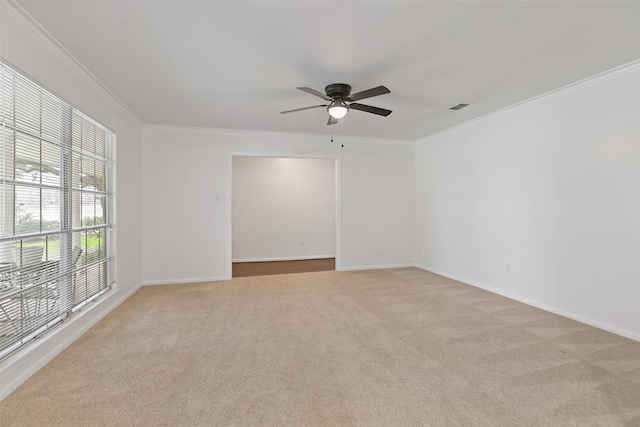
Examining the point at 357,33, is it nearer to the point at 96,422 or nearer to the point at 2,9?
the point at 2,9

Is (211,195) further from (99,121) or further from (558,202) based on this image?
(558,202)

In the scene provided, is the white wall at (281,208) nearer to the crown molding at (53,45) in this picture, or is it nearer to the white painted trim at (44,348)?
the crown molding at (53,45)

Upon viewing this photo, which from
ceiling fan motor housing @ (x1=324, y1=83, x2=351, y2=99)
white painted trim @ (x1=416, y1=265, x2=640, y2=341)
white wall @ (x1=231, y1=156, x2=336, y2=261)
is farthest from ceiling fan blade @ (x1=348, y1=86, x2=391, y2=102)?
white wall @ (x1=231, y1=156, x2=336, y2=261)

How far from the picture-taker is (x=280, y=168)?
726cm

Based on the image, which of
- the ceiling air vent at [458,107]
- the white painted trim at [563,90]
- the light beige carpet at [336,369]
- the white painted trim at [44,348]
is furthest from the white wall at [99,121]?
the white painted trim at [563,90]

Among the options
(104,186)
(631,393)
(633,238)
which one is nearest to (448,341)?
(631,393)

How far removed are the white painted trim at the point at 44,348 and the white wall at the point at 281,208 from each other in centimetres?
374

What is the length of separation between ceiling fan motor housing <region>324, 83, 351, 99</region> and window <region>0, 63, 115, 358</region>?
2445 mm

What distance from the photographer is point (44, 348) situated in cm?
243

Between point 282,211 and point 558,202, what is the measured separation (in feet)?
17.2

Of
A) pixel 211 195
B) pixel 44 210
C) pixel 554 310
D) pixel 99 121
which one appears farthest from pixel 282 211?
pixel 554 310

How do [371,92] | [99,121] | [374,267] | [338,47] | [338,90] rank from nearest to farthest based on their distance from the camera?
[338,47]
[371,92]
[338,90]
[99,121]
[374,267]

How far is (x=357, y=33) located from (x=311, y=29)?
13.8 inches

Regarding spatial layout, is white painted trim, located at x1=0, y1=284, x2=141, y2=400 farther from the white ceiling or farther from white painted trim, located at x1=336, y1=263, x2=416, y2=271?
white painted trim, located at x1=336, y1=263, x2=416, y2=271
